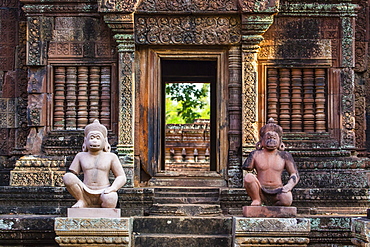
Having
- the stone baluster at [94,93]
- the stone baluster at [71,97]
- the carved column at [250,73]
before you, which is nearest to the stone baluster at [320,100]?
the carved column at [250,73]

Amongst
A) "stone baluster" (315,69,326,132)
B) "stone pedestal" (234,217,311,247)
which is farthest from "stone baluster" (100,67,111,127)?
"stone pedestal" (234,217,311,247)

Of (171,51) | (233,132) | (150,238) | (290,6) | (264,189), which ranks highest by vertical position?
(290,6)

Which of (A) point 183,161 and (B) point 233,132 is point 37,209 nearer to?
(B) point 233,132

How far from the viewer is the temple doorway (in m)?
15.2

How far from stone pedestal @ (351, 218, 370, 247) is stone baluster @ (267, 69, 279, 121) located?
367 centimetres

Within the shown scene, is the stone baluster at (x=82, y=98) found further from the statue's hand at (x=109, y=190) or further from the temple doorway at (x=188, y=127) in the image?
the statue's hand at (x=109, y=190)

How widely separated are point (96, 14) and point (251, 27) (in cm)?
265

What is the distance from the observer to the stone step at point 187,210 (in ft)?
35.5

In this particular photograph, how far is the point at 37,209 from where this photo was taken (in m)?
11.1

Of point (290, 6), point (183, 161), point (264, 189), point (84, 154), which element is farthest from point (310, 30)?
point (183, 161)

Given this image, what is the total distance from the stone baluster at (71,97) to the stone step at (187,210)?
86.9 inches

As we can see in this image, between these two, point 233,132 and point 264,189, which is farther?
point 233,132

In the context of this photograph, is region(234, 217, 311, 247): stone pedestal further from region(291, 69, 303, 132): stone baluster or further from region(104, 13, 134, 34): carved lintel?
region(104, 13, 134, 34): carved lintel

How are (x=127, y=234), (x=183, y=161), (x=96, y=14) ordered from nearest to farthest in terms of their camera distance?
(x=127, y=234)
(x=96, y=14)
(x=183, y=161)
